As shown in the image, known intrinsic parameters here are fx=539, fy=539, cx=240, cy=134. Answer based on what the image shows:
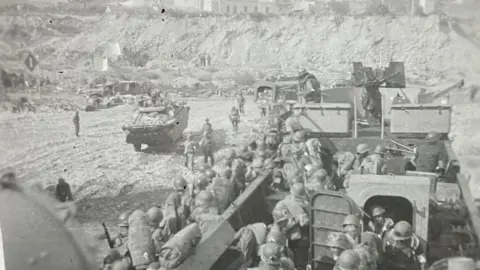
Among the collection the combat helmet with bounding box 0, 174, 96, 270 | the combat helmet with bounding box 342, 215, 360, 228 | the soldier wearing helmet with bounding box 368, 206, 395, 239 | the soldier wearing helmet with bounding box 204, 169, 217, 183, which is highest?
the soldier wearing helmet with bounding box 204, 169, 217, 183

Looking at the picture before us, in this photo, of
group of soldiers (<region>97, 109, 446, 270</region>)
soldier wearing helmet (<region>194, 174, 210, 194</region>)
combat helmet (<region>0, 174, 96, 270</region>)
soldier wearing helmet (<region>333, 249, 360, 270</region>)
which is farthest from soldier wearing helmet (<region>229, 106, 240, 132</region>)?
soldier wearing helmet (<region>333, 249, 360, 270</region>)

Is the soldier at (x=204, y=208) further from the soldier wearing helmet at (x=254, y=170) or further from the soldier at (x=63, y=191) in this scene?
the soldier at (x=63, y=191)

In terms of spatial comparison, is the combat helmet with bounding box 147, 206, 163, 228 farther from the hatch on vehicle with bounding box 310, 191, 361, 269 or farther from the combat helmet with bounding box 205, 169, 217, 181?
the hatch on vehicle with bounding box 310, 191, 361, 269

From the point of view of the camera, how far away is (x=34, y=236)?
646 centimetres

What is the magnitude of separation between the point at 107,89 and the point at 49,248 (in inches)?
82.3

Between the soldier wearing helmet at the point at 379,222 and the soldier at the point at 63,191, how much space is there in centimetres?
403

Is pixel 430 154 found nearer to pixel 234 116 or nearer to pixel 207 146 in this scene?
pixel 234 116

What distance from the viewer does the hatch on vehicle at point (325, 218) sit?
4.48 m

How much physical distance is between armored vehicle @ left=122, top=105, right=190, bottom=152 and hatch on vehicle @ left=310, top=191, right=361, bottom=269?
349cm

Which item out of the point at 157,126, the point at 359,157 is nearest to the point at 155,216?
the point at 359,157

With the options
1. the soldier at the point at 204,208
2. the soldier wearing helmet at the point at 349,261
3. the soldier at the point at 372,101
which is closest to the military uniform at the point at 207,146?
the soldier at the point at 372,101

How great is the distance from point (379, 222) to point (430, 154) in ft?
9.33

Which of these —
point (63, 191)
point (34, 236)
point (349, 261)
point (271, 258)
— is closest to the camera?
point (349, 261)

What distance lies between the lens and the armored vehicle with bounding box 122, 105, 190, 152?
7.50 meters
